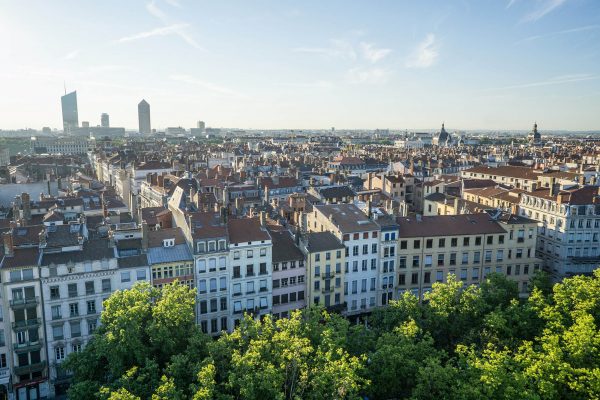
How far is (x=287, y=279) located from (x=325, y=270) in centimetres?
547

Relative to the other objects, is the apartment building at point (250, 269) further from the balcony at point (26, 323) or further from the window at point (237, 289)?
the balcony at point (26, 323)

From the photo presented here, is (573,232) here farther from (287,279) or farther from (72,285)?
(72,285)

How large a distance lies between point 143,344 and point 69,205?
2214 inches

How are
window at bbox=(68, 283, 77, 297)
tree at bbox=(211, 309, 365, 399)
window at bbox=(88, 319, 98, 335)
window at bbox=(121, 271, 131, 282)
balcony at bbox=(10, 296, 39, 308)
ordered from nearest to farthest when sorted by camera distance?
tree at bbox=(211, 309, 365, 399)
balcony at bbox=(10, 296, 39, 308)
window at bbox=(68, 283, 77, 297)
window at bbox=(88, 319, 98, 335)
window at bbox=(121, 271, 131, 282)

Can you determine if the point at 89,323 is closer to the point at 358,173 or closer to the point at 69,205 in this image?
the point at 69,205

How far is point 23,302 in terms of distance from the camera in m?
50.2

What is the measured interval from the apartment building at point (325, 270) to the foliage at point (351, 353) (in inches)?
745

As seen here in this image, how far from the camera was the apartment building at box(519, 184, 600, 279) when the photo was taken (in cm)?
7762

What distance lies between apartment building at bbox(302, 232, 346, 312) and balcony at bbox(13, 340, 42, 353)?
32.6 meters

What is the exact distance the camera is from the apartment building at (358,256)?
221 feet

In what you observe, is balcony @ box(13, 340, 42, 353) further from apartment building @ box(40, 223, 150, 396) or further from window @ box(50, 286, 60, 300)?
window @ box(50, 286, 60, 300)

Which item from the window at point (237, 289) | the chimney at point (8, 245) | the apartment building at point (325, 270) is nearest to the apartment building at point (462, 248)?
the apartment building at point (325, 270)

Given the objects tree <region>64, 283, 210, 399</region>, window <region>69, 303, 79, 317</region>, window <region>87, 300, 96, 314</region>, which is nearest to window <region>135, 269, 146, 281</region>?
window <region>87, 300, 96, 314</region>

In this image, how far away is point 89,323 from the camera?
53594 mm
